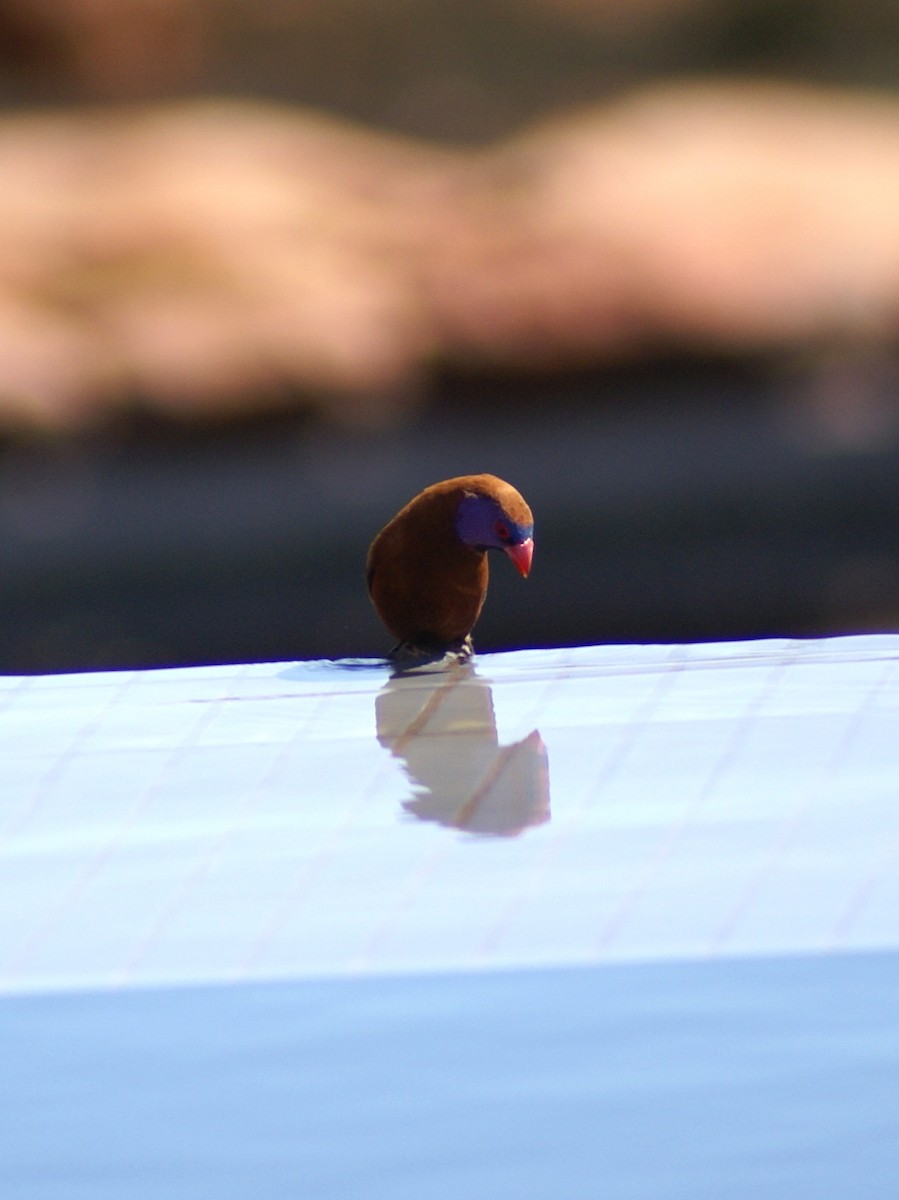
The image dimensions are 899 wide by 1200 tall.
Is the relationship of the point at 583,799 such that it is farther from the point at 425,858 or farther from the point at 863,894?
the point at 863,894

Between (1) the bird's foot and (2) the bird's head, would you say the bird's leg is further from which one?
(2) the bird's head

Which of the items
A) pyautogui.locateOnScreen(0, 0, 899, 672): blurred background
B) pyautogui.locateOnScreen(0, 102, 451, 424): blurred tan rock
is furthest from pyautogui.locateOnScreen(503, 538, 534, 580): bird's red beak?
pyautogui.locateOnScreen(0, 102, 451, 424): blurred tan rock

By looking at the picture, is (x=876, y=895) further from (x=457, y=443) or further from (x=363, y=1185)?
(x=457, y=443)

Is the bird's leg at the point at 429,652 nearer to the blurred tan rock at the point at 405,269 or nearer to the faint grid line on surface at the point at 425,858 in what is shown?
the faint grid line on surface at the point at 425,858

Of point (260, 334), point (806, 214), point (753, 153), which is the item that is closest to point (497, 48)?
point (753, 153)

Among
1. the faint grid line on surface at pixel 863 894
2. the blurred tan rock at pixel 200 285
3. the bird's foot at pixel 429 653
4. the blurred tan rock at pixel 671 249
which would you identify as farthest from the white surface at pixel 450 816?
the blurred tan rock at pixel 671 249
